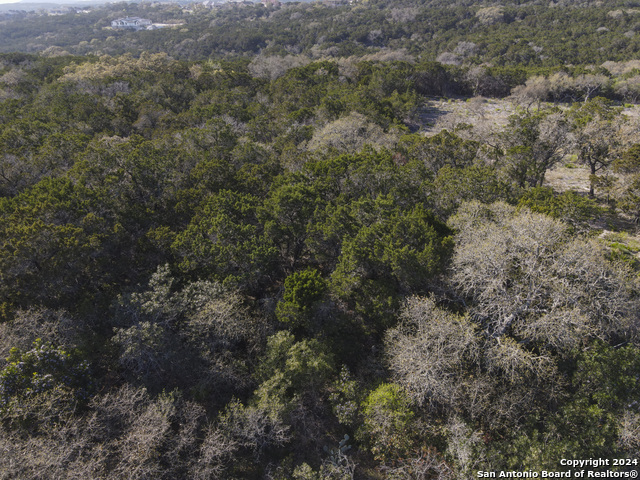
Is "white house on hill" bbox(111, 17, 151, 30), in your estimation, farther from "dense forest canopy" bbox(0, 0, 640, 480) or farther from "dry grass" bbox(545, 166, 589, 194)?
"dry grass" bbox(545, 166, 589, 194)

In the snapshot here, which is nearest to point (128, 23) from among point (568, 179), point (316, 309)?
point (568, 179)

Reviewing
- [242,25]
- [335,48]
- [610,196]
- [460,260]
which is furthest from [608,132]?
[242,25]

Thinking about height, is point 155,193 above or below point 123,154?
below

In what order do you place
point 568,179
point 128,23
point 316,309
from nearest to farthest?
point 316,309 < point 568,179 < point 128,23

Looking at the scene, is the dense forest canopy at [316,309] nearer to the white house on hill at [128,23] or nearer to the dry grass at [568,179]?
the dry grass at [568,179]

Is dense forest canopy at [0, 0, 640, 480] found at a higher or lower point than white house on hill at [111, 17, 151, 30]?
lower

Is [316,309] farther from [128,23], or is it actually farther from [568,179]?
[128,23]

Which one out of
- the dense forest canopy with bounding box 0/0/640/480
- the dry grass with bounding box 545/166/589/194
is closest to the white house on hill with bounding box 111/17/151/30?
the dense forest canopy with bounding box 0/0/640/480

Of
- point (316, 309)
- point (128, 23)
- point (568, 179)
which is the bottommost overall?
point (568, 179)

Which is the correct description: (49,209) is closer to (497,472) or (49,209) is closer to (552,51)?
(497,472)

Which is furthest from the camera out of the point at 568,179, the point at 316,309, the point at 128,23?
the point at 128,23

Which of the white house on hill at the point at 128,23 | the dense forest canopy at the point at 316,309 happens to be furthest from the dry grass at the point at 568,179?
the white house on hill at the point at 128,23
